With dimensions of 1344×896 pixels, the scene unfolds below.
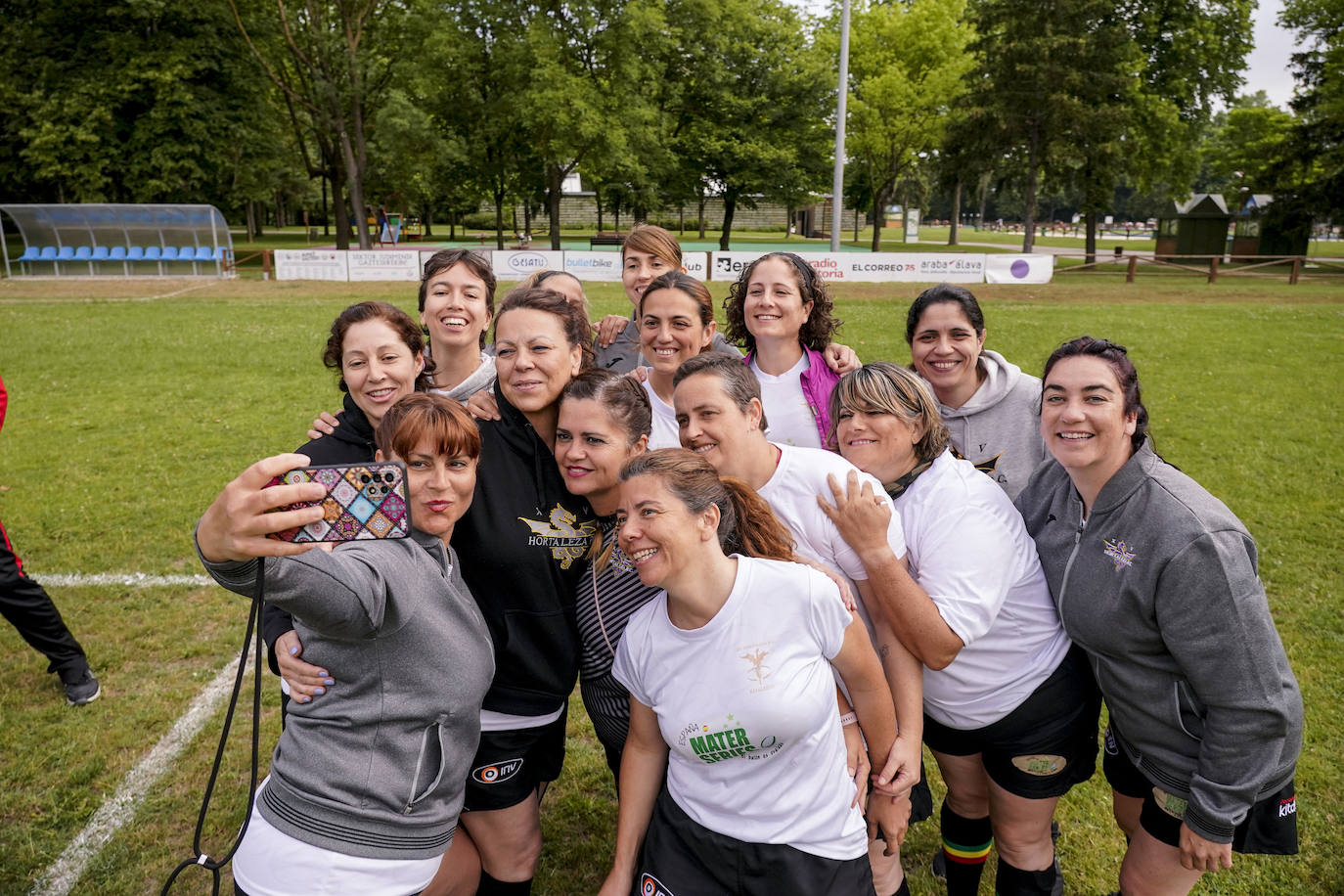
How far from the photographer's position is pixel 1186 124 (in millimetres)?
37906

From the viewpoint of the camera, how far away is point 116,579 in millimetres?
6348

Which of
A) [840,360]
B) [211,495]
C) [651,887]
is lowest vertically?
[211,495]

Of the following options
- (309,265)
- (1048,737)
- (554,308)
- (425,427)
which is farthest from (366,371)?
(309,265)

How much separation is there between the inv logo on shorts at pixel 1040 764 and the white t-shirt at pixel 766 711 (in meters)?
→ 0.75

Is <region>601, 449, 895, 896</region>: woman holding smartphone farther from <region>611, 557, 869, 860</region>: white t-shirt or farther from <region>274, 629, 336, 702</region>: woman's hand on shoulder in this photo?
<region>274, 629, 336, 702</region>: woman's hand on shoulder

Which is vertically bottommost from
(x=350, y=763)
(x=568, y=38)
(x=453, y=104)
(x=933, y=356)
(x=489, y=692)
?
(x=489, y=692)

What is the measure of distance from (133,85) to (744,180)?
2678cm

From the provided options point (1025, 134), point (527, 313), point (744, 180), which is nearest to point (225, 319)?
point (527, 313)

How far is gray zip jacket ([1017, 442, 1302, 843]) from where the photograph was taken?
2.35 meters

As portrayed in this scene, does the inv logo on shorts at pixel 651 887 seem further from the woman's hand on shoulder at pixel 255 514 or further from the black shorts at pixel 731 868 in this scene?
the woman's hand on shoulder at pixel 255 514

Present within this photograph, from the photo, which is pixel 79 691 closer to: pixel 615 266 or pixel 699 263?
pixel 699 263

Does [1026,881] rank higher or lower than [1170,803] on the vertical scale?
lower

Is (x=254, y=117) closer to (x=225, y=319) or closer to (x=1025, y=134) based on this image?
(x=225, y=319)

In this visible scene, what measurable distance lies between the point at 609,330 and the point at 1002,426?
95.4 inches
